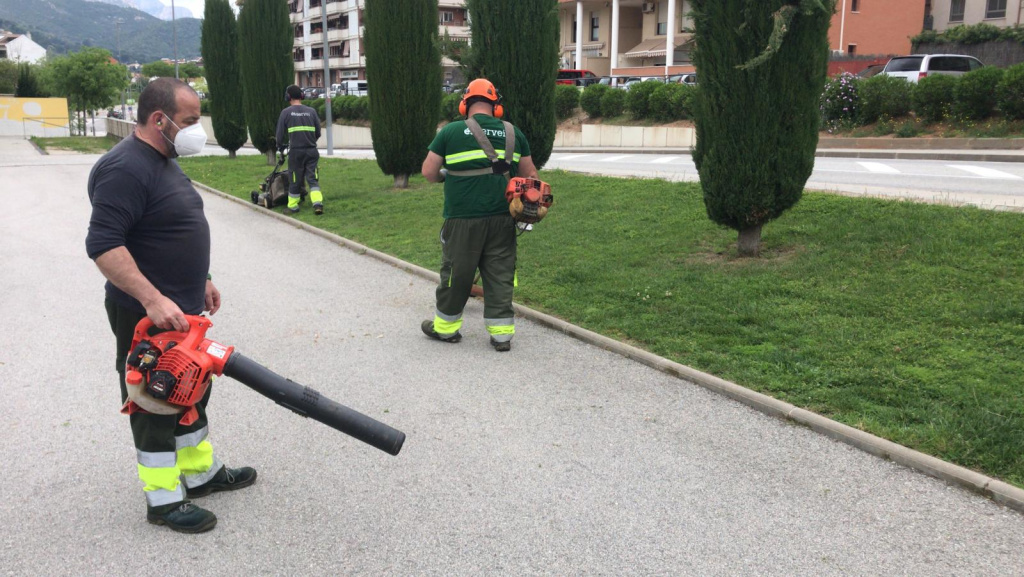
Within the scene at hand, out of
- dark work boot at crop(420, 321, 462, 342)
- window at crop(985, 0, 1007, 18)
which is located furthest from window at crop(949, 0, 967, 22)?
dark work boot at crop(420, 321, 462, 342)

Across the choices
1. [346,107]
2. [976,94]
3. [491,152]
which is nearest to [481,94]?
[491,152]

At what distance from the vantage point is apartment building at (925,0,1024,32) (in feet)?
152

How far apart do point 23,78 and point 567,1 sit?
4539 cm

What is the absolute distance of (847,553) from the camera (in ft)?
11.4

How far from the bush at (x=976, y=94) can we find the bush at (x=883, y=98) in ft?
Answer: 4.64

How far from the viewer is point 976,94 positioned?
20.6 meters

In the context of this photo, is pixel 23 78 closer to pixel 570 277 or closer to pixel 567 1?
pixel 567 1

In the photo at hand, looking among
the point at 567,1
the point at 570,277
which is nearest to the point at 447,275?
the point at 570,277

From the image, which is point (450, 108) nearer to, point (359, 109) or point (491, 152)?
point (359, 109)

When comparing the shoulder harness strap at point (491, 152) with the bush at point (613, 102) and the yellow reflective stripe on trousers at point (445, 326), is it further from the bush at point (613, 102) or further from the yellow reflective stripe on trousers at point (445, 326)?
A: the bush at point (613, 102)

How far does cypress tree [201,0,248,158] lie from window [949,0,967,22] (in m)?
44.5

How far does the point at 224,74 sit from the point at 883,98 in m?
20.2

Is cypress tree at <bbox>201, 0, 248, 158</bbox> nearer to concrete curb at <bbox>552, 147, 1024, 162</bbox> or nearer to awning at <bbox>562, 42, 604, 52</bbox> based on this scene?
concrete curb at <bbox>552, 147, 1024, 162</bbox>

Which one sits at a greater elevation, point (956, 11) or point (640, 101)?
point (956, 11)
